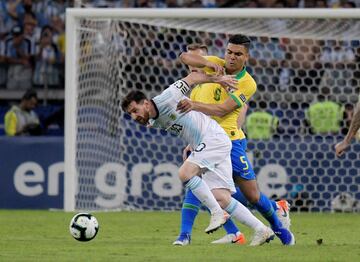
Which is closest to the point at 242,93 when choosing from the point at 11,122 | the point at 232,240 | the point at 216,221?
the point at 232,240

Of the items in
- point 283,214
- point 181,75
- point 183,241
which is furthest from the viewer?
point 181,75

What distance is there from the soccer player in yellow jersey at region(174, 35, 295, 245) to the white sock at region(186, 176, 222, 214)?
0.69 meters

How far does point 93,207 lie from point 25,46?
210 inches

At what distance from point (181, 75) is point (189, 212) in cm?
752

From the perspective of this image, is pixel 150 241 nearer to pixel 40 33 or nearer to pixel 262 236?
pixel 262 236

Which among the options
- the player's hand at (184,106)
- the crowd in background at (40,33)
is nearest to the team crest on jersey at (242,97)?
the player's hand at (184,106)

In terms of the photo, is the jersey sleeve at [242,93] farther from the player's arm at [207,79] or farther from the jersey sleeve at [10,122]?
the jersey sleeve at [10,122]

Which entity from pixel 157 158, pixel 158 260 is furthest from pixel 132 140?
pixel 158 260

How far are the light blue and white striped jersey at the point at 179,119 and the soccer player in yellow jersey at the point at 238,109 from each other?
0.47 ft

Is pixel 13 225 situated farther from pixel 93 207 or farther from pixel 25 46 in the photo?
pixel 25 46

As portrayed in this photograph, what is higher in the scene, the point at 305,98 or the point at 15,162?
the point at 305,98

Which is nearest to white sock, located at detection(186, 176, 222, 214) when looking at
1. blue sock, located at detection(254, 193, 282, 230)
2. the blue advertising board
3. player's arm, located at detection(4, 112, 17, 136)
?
blue sock, located at detection(254, 193, 282, 230)

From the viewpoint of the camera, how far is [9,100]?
20.4m

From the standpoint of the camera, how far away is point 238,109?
10.5 meters
